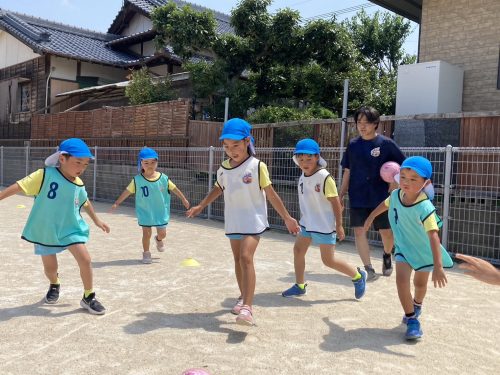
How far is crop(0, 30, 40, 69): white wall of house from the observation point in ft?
73.3

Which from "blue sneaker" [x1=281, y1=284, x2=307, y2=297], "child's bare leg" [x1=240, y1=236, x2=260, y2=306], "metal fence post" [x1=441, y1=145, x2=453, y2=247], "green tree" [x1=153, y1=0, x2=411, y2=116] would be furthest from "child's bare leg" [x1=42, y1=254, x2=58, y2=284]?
"green tree" [x1=153, y1=0, x2=411, y2=116]

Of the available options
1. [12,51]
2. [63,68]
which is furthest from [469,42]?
[12,51]

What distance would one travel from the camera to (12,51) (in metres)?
23.5

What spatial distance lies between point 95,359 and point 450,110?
9.86 m

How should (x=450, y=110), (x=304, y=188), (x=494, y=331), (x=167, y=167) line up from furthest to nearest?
(x=167, y=167), (x=450, y=110), (x=304, y=188), (x=494, y=331)

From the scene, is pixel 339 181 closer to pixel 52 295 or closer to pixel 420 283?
pixel 420 283

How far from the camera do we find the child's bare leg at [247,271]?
3797 mm

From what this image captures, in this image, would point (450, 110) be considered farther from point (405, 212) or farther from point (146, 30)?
point (146, 30)

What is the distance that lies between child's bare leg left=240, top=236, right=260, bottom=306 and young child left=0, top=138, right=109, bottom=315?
121 cm

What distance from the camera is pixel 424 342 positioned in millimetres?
3631

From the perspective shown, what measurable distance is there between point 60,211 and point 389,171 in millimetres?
3229

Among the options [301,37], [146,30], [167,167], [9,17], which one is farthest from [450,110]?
[9,17]

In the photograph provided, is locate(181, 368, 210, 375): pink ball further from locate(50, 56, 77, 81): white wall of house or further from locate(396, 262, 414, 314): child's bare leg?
locate(50, 56, 77, 81): white wall of house

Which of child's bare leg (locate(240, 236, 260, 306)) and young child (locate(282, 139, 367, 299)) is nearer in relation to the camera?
child's bare leg (locate(240, 236, 260, 306))
